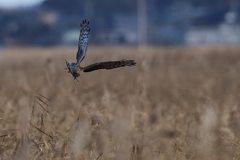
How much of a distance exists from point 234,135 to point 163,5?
7208 centimetres

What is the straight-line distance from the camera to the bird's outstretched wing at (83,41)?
83.0 inches

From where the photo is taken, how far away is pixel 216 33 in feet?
188

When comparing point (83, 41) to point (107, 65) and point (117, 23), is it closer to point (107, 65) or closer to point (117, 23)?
point (107, 65)

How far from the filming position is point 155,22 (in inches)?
2591

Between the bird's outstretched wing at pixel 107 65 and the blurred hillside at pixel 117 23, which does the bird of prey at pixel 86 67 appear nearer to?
the bird's outstretched wing at pixel 107 65

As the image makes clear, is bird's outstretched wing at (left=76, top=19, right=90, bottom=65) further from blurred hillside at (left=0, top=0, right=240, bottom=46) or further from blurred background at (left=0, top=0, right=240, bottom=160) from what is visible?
blurred hillside at (left=0, top=0, right=240, bottom=46)

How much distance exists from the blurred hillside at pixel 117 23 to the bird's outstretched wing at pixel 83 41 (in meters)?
47.5

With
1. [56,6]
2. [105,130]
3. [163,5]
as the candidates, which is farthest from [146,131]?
[163,5]

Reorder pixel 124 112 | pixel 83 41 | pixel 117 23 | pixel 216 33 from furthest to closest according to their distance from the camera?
pixel 117 23, pixel 216 33, pixel 124 112, pixel 83 41

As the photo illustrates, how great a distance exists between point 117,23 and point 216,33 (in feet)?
30.7

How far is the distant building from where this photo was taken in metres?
55.0

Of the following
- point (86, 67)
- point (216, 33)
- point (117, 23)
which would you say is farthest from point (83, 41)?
point (117, 23)

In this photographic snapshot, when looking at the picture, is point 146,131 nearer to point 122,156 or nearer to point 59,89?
point 122,156

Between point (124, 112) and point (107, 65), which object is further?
point (124, 112)
